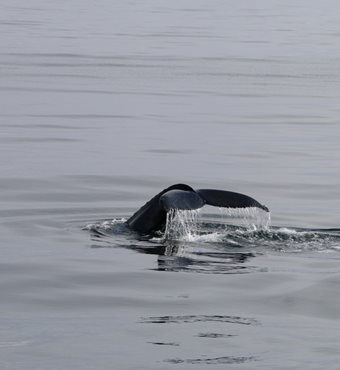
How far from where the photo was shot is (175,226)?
11609mm

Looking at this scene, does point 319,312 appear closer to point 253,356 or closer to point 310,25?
point 253,356

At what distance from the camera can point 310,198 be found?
1418 centimetres

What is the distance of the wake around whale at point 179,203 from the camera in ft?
35.2

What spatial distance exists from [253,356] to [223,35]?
119ft

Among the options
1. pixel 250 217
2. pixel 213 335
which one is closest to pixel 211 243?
pixel 250 217

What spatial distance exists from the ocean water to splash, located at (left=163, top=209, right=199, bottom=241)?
0.03 metres

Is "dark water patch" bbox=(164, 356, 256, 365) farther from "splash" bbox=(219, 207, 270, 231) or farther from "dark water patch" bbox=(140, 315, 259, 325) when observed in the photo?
"splash" bbox=(219, 207, 270, 231)

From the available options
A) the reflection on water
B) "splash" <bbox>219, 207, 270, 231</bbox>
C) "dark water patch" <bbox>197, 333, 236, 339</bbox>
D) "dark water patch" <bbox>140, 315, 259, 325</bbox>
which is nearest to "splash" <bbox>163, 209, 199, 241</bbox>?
the reflection on water

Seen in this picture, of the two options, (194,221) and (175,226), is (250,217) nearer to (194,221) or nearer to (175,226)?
(194,221)

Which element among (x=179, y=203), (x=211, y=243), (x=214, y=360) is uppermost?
(x=179, y=203)

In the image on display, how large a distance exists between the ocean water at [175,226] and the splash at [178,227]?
0.11 ft

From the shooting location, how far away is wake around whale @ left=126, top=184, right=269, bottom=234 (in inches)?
423

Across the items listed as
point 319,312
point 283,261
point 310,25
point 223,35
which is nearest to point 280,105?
point 283,261

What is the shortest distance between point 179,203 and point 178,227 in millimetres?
953
